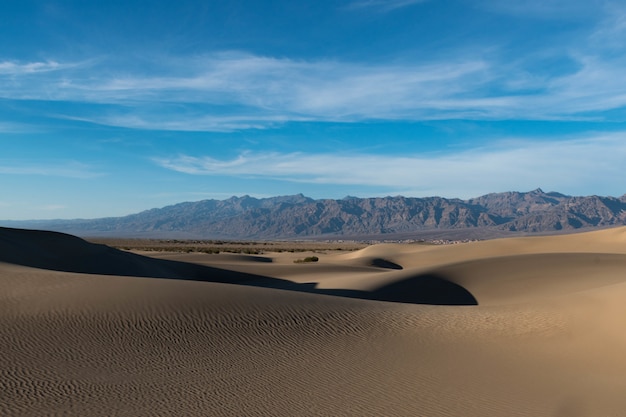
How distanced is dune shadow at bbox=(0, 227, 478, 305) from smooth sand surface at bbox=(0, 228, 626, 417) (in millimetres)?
8386

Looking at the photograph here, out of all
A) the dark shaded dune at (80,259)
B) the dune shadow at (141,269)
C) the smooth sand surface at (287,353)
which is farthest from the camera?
the dark shaded dune at (80,259)

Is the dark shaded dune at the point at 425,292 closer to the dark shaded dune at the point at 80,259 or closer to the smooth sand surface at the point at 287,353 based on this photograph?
the smooth sand surface at the point at 287,353

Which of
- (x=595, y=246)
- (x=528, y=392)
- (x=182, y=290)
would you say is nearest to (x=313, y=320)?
(x=182, y=290)

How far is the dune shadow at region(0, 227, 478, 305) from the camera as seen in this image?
22656 millimetres

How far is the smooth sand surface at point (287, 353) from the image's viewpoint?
7.00 m

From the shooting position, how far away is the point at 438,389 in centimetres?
775

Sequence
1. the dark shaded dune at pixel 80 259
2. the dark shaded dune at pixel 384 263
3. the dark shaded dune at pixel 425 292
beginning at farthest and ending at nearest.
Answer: the dark shaded dune at pixel 384 263, the dark shaded dune at pixel 80 259, the dark shaded dune at pixel 425 292

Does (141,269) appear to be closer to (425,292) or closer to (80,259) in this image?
(80,259)

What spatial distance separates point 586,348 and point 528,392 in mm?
3307

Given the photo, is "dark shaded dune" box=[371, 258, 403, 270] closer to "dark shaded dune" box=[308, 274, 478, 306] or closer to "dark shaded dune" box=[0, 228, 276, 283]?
"dark shaded dune" box=[0, 228, 276, 283]

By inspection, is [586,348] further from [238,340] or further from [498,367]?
[238,340]

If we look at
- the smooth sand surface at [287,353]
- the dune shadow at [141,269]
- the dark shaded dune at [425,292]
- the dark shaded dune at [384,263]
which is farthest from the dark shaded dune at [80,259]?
the dark shaded dune at [384,263]

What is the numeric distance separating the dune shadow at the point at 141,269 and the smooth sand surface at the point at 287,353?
8386mm

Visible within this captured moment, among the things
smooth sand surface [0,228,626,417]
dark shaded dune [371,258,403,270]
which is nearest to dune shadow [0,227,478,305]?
smooth sand surface [0,228,626,417]
